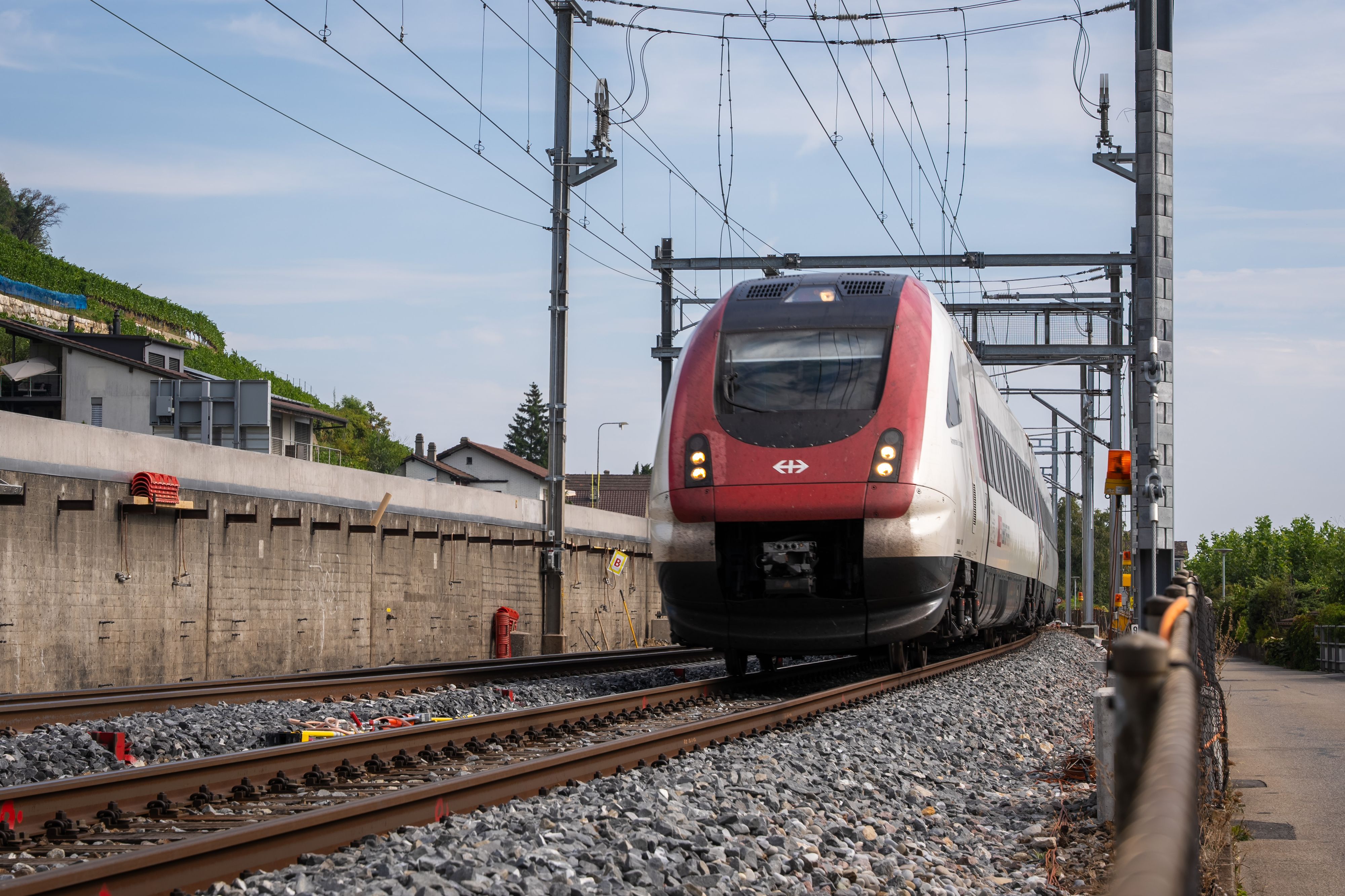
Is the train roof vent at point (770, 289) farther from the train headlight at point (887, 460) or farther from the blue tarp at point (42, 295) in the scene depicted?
the blue tarp at point (42, 295)

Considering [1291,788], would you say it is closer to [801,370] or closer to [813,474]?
[813,474]

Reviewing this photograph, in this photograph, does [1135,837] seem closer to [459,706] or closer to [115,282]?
[459,706]

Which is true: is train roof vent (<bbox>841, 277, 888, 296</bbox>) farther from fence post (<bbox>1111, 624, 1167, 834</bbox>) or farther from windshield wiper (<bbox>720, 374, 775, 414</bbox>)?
fence post (<bbox>1111, 624, 1167, 834</bbox>)

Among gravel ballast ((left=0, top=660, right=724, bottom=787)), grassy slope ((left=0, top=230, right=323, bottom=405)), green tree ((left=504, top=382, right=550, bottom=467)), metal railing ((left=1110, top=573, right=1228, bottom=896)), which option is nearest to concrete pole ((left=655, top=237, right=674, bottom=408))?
gravel ballast ((left=0, top=660, right=724, bottom=787))

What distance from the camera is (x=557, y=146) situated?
21.9 meters

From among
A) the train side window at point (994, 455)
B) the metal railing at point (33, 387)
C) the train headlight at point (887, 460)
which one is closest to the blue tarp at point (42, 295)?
the metal railing at point (33, 387)

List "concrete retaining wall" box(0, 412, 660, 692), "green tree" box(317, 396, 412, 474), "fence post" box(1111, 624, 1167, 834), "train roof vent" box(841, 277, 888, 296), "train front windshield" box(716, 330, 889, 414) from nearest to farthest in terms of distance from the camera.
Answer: "fence post" box(1111, 624, 1167, 834) < "train front windshield" box(716, 330, 889, 414) < "train roof vent" box(841, 277, 888, 296) < "concrete retaining wall" box(0, 412, 660, 692) < "green tree" box(317, 396, 412, 474)

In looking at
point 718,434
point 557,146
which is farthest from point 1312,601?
point 718,434

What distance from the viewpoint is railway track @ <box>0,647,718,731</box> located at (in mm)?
9430

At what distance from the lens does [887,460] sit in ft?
36.9

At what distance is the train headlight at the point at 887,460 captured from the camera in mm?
11211

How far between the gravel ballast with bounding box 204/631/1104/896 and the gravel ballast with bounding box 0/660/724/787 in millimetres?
3179

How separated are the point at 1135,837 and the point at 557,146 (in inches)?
833

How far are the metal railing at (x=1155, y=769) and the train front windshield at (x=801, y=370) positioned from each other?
961cm
